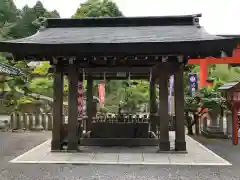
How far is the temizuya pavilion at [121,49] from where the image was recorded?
802 cm

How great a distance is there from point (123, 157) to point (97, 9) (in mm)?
30118

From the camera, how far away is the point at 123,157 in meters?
8.28

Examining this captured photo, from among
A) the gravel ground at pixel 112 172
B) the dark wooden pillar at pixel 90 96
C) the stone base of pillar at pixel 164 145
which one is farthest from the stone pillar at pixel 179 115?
the dark wooden pillar at pixel 90 96

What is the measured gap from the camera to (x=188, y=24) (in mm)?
10273

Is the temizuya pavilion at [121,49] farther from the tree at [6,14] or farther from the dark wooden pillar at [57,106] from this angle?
the tree at [6,14]

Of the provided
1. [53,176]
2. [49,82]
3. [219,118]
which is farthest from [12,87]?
[53,176]

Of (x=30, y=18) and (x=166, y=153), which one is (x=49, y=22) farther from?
(x=30, y=18)

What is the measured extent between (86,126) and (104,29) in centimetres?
394

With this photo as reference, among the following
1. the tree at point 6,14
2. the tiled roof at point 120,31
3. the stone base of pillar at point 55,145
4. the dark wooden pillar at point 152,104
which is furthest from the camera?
the tree at point 6,14

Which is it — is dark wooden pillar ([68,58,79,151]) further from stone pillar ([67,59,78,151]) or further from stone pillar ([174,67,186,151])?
stone pillar ([174,67,186,151])

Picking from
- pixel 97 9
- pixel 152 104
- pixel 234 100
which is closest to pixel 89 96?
pixel 152 104

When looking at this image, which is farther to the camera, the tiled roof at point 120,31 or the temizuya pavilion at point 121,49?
the tiled roof at point 120,31

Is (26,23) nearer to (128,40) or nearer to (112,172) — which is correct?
(128,40)

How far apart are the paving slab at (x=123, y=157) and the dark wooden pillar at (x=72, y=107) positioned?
0.38 meters
